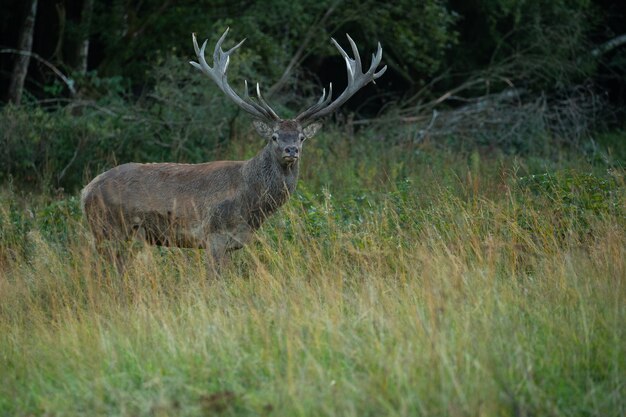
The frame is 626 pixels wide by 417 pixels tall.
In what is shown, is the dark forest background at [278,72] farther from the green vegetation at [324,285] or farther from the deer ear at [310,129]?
the deer ear at [310,129]

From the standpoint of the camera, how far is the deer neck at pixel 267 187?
7781mm

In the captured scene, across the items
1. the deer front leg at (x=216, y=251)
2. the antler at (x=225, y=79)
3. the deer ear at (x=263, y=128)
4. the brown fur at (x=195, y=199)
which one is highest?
the antler at (x=225, y=79)

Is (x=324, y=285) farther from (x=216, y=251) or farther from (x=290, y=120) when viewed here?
(x=290, y=120)

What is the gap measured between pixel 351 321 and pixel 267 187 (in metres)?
2.78

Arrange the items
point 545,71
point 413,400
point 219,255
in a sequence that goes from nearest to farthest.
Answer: point 413,400 → point 219,255 → point 545,71

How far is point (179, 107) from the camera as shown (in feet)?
42.4

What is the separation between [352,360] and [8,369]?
2.00 meters

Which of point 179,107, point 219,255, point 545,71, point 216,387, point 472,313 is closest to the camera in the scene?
point 216,387

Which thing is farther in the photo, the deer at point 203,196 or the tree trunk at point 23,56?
the tree trunk at point 23,56

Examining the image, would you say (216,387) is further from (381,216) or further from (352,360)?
(381,216)

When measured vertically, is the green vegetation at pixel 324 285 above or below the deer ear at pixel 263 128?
below

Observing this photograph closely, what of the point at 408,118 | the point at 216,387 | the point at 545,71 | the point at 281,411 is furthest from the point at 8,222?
the point at 545,71

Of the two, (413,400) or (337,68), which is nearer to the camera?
(413,400)

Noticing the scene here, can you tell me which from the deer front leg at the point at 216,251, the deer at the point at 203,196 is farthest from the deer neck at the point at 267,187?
the deer front leg at the point at 216,251
